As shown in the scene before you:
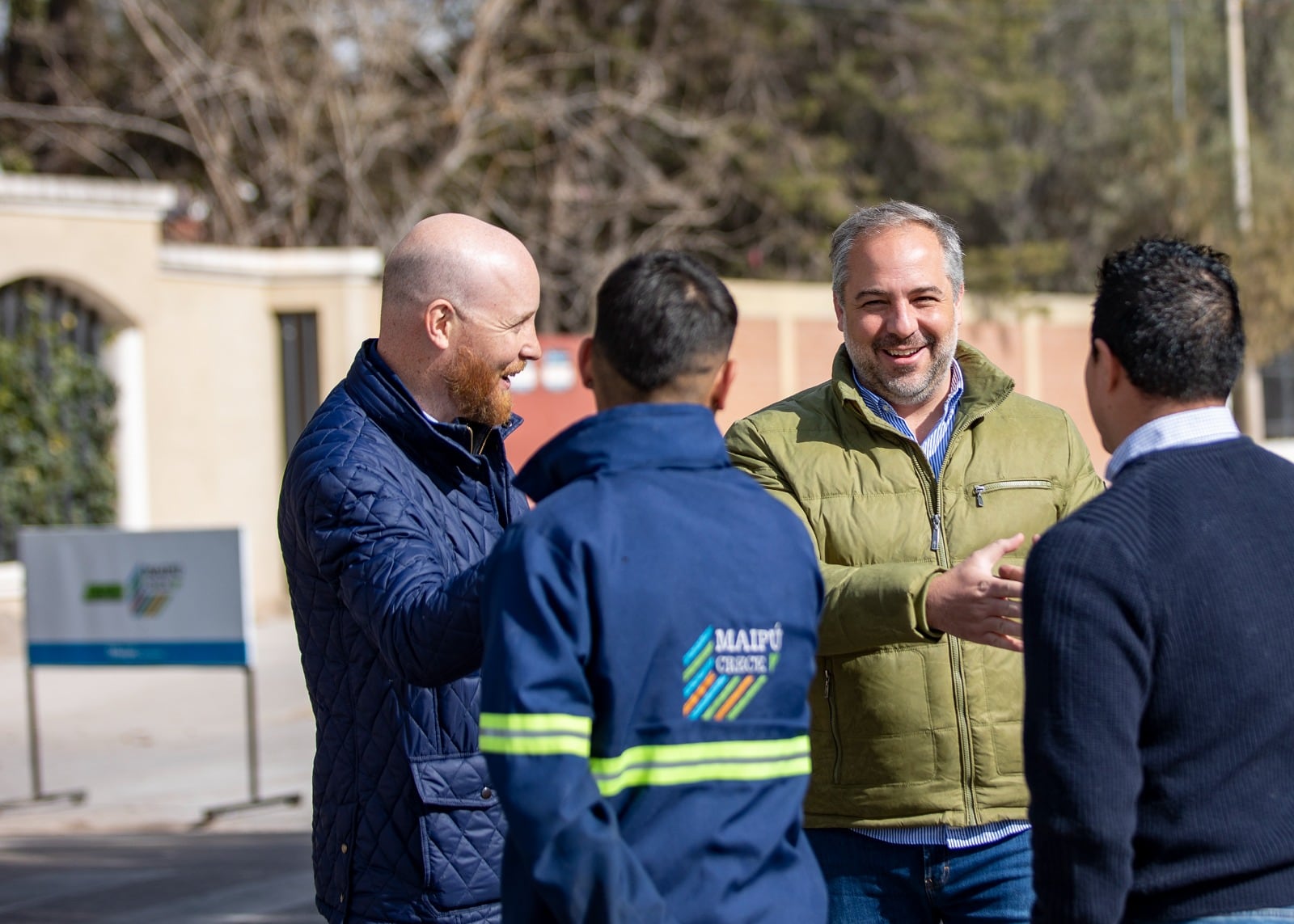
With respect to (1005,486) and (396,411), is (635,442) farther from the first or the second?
(1005,486)

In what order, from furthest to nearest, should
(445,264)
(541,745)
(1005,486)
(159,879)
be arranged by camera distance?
1. (159,879)
2. (1005,486)
3. (445,264)
4. (541,745)

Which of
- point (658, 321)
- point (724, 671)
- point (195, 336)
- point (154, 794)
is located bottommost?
point (154, 794)

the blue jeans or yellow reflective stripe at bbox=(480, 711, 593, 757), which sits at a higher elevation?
yellow reflective stripe at bbox=(480, 711, 593, 757)

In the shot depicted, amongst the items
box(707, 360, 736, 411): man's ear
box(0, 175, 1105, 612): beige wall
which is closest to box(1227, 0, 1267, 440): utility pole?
box(0, 175, 1105, 612): beige wall

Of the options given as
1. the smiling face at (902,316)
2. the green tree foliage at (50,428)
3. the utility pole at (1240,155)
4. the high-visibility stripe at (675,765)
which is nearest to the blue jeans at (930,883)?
the smiling face at (902,316)

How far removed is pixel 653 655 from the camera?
206 centimetres

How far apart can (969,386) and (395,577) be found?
1360mm

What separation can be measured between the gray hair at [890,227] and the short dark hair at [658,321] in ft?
3.64

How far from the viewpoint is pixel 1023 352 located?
2369cm

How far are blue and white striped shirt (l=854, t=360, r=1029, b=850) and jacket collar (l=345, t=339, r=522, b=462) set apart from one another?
0.86 m

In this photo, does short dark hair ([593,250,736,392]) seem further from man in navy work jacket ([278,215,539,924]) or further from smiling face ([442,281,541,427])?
smiling face ([442,281,541,427])

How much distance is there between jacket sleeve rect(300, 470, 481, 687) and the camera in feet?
7.72

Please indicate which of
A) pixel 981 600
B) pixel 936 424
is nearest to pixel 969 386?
pixel 936 424

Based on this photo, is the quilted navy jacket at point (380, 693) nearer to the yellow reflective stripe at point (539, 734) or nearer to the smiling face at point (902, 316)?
the yellow reflective stripe at point (539, 734)
